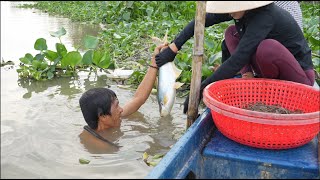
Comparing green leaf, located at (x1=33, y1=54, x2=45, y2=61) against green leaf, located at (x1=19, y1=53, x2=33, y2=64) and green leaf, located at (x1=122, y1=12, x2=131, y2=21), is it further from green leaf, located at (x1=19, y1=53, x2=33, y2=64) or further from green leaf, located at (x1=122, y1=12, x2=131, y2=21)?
green leaf, located at (x1=122, y1=12, x2=131, y2=21)

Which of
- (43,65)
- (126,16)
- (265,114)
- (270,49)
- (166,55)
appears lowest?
(43,65)

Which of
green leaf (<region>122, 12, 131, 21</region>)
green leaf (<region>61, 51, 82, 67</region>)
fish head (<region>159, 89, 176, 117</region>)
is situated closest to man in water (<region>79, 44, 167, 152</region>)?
fish head (<region>159, 89, 176, 117</region>)

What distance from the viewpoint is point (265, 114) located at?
199 centimetres

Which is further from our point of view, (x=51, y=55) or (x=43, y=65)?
(x=51, y=55)

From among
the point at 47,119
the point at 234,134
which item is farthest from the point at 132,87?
the point at 234,134

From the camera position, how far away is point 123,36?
6398 millimetres

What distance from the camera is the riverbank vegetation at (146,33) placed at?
446 cm

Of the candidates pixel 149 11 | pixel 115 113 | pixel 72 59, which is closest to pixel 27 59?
pixel 72 59

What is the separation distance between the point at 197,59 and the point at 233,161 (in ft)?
2.25

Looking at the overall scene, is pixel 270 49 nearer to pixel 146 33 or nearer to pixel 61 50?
pixel 61 50

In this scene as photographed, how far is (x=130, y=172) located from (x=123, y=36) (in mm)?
4374

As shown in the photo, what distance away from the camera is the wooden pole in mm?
2254

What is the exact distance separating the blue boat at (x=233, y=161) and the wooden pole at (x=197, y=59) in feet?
0.80

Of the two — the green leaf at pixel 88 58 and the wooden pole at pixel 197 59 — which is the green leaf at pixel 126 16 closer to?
the green leaf at pixel 88 58
